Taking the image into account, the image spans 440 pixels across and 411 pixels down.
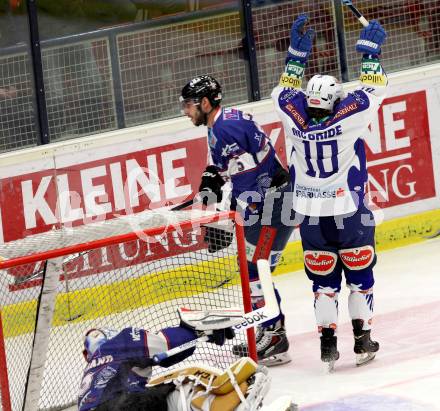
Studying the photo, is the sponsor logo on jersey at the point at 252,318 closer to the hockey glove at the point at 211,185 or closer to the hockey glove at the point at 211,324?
the hockey glove at the point at 211,324

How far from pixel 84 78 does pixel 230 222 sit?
2362 mm

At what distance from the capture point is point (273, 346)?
18.5 feet

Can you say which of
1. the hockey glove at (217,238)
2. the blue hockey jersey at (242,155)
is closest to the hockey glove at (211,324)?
the hockey glove at (217,238)

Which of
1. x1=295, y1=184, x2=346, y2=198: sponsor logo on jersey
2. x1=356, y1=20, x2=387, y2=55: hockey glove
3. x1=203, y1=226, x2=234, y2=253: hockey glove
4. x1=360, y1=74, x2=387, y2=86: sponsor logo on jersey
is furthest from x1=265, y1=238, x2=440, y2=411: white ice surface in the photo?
x1=356, y1=20, x2=387, y2=55: hockey glove

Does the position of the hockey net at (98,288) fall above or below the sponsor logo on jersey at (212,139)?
below

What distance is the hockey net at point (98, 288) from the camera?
448cm

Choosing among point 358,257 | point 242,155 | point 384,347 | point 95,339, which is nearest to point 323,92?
point 242,155

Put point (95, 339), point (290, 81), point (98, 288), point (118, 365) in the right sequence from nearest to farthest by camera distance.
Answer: point (118, 365) → point (95, 339) → point (290, 81) → point (98, 288)

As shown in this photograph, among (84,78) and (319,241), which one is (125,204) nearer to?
(84,78)

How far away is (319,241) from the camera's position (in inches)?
207

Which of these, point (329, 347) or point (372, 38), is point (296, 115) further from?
point (329, 347)

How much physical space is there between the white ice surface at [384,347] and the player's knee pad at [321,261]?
18.4 inches

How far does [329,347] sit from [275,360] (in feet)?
1.29

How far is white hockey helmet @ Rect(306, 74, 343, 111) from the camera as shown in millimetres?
5141
